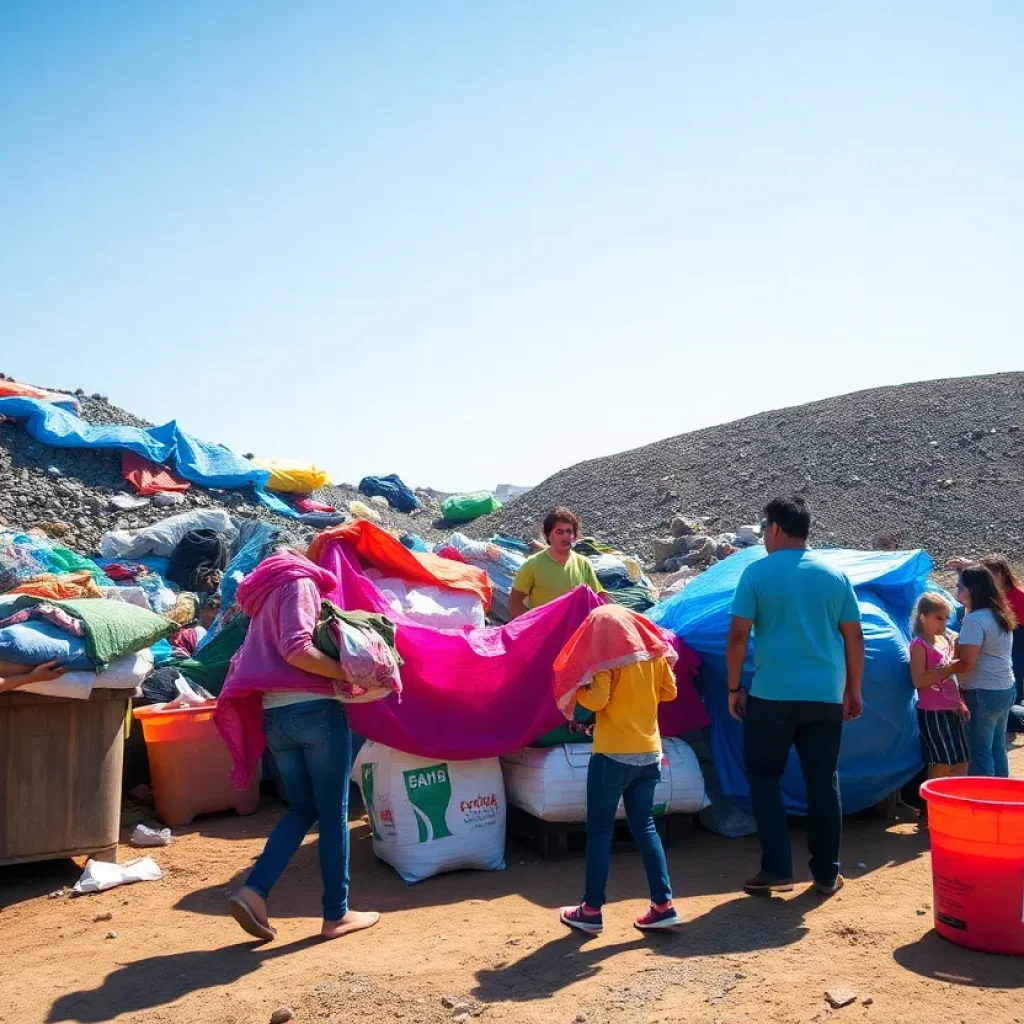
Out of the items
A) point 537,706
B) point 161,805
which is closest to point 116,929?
point 161,805

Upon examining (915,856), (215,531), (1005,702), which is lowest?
(915,856)

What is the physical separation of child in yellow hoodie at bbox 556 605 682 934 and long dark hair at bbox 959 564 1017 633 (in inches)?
83.6

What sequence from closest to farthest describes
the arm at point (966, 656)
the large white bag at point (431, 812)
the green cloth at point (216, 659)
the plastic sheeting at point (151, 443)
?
1. the large white bag at point (431, 812)
2. the arm at point (966, 656)
3. the green cloth at point (216, 659)
4. the plastic sheeting at point (151, 443)

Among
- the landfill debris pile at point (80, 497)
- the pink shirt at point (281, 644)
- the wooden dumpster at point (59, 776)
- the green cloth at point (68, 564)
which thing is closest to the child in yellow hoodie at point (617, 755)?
the pink shirt at point (281, 644)

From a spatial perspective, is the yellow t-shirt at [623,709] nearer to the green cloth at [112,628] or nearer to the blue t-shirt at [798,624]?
the blue t-shirt at [798,624]

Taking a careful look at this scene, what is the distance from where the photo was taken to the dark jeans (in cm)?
450

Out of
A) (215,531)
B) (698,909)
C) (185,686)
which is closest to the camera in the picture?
(698,909)

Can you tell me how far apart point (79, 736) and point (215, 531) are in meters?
5.77

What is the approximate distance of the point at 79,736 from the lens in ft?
15.9

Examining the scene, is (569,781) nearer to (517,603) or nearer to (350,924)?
(350,924)

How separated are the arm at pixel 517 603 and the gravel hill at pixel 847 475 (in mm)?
12692

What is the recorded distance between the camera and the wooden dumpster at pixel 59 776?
4.68 metres

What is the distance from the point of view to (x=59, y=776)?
188 inches

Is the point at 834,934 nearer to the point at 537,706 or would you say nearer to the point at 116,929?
the point at 537,706
